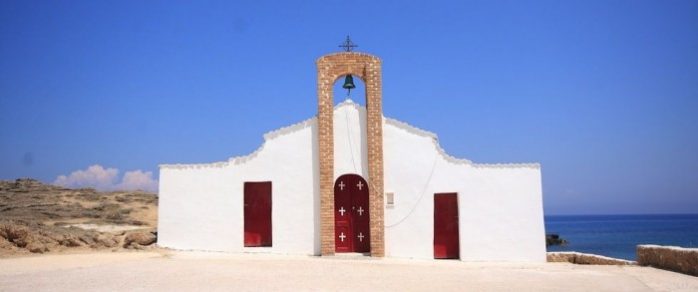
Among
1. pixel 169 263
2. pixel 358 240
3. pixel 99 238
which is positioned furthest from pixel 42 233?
pixel 358 240

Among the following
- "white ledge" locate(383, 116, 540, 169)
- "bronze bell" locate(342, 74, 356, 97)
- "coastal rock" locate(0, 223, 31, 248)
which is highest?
"bronze bell" locate(342, 74, 356, 97)

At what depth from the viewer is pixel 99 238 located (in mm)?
18156

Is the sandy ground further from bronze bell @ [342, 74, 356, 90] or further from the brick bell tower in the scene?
bronze bell @ [342, 74, 356, 90]

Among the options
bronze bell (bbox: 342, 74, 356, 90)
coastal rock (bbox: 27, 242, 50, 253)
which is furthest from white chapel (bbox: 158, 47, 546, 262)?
coastal rock (bbox: 27, 242, 50, 253)

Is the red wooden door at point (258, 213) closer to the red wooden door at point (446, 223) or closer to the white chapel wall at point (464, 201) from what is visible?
the white chapel wall at point (464, 201)

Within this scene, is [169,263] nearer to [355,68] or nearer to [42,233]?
[42,233]

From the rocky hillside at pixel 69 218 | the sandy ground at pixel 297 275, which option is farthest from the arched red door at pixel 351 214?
the rocky hillside at pixel 69 218

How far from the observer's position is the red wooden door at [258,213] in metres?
18.1

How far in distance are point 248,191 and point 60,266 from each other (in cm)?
603

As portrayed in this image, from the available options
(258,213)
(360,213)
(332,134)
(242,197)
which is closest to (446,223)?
(360,213)

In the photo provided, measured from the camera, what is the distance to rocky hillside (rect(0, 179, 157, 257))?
1619 cm

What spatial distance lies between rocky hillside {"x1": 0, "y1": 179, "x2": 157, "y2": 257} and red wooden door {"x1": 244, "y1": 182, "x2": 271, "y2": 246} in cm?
327

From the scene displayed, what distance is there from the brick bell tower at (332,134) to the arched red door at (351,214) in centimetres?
47

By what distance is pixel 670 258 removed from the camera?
14391 mm
